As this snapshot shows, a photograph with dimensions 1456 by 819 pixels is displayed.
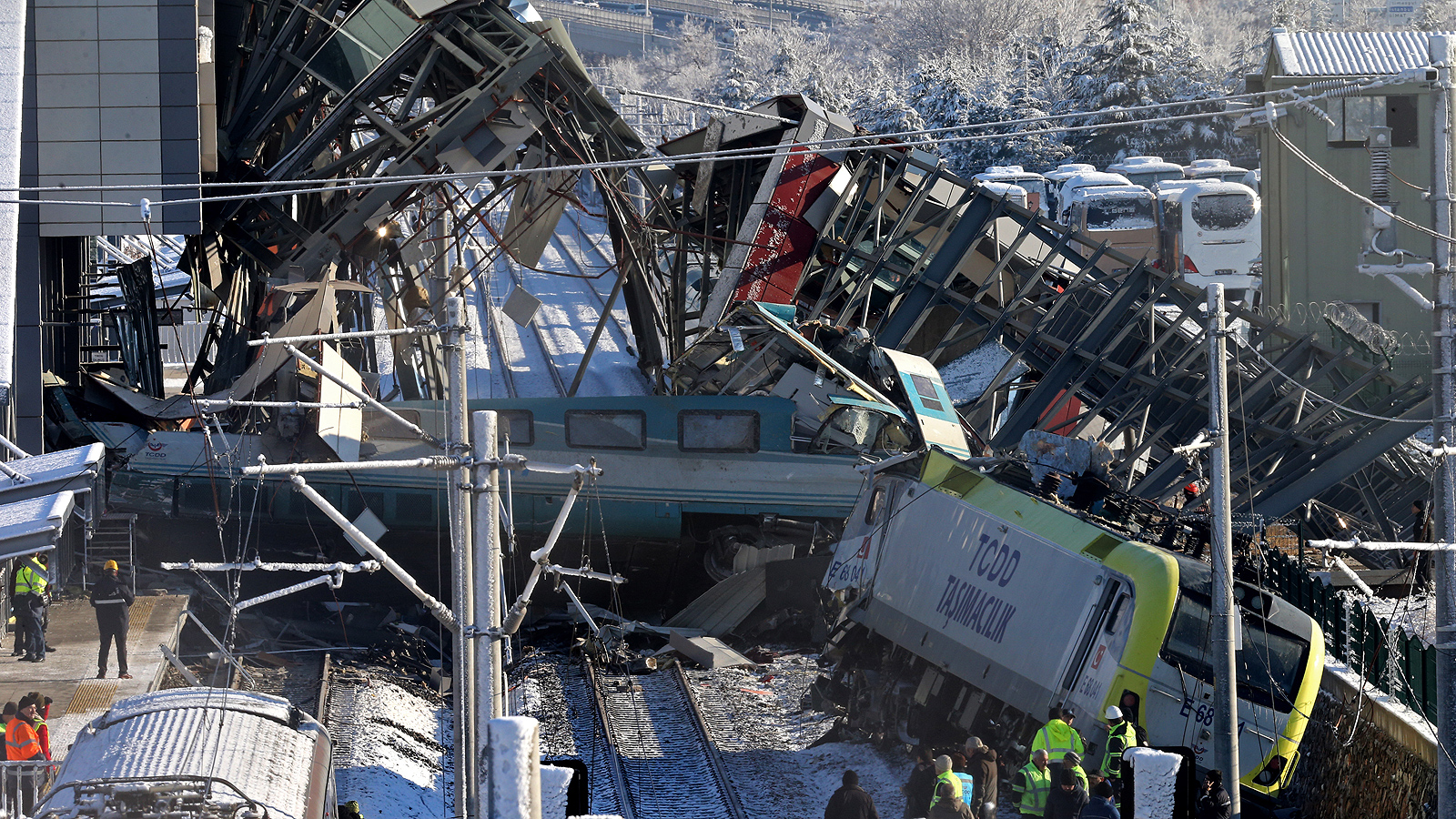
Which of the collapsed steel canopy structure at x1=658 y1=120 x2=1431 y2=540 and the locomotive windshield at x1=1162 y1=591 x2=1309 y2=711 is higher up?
the collapsed steel canopy structure at x1=658 y1=120 x2=1431 y2=540

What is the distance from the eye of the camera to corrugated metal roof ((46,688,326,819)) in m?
13.3

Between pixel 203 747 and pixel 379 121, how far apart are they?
17853 millimetres

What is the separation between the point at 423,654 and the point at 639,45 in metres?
146

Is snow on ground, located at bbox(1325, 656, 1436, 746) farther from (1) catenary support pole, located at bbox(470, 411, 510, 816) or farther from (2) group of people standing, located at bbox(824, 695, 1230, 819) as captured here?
(1) catenary support pole, located at bbox(470, 411, 510, 816)

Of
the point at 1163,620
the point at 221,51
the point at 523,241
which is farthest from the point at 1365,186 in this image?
the point at 221,51

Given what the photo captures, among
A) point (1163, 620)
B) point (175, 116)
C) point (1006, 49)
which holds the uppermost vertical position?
point (1006, 49)

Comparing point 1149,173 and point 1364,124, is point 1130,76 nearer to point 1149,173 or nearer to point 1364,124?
point 1149,173

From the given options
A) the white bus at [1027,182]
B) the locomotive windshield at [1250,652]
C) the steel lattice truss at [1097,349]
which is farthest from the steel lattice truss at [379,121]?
the white bus at [1027,182]

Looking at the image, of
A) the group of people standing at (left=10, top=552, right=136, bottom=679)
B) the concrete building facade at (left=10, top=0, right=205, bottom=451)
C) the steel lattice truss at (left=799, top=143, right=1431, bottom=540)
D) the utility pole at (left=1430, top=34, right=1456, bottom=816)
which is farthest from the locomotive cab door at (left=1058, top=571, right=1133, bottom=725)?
the concrete building facade at (left=10, top=0, right=205, bottom=451)

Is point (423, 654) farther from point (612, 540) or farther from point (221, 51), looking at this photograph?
point (221, 51)

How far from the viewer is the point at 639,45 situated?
164000mm

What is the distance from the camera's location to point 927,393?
25.3m

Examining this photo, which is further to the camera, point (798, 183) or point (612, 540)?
point (798, 183)

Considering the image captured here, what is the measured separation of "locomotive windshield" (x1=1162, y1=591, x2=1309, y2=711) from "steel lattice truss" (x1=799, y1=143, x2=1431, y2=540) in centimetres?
1034
